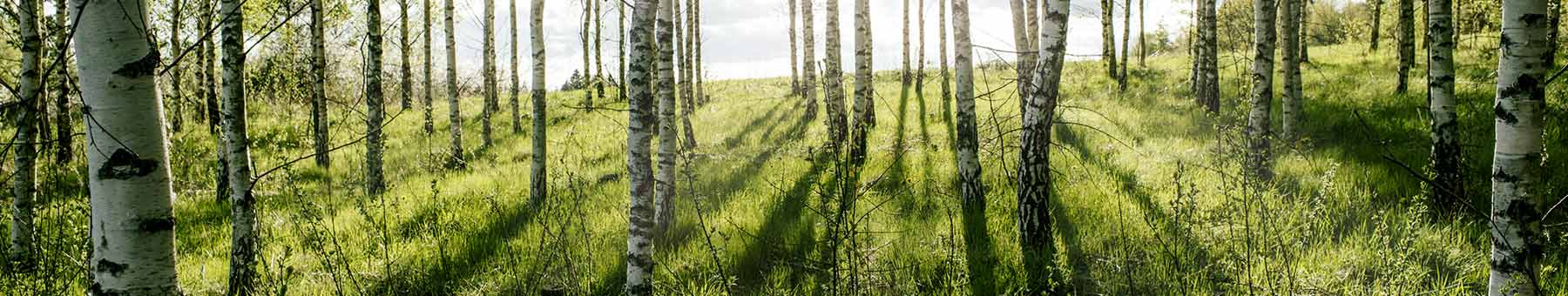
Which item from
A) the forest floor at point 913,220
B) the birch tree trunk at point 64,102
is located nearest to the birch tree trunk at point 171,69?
the birch tree trunk at point 64,102

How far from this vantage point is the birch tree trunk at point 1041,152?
4.89 m

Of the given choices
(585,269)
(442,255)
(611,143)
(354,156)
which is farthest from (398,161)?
(585,269)

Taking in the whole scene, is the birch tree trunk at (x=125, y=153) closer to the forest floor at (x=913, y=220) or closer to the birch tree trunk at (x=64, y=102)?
the birch tree trunk at (x=64, y=102)

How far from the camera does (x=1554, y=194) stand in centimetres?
634

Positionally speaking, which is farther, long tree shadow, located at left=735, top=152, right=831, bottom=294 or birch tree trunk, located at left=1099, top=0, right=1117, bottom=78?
birch tree trunk, located at left=1099, top=0, right=1117, bottom=78

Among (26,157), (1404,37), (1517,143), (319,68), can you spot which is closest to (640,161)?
(1517,143)

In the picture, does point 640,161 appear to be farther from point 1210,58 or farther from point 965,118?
point 1210,58

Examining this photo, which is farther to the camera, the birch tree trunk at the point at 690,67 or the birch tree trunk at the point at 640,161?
the birch tree trunk at the point at 690,67

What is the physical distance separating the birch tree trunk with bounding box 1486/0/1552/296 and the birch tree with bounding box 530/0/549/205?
647 centimetres

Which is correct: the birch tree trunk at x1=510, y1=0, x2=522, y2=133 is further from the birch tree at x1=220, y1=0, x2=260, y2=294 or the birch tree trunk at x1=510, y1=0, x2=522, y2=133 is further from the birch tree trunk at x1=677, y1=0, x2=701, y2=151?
the birch tree at x1=220, y1=0, x2=260, y2=294

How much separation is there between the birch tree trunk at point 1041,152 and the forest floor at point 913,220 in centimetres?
14

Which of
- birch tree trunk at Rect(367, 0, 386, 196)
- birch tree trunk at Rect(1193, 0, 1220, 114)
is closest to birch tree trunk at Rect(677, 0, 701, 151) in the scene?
birch tree trunk at Rect(367, 0, 386, 196)

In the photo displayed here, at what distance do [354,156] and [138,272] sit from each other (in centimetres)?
1118

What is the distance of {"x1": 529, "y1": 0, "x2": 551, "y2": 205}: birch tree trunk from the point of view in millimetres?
7688
